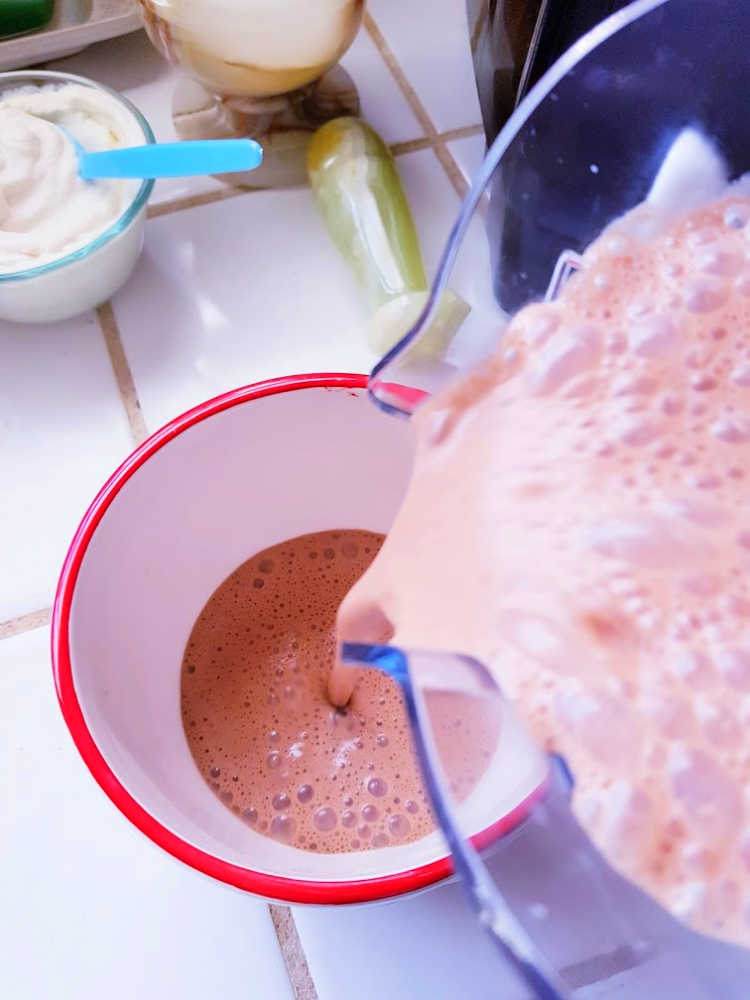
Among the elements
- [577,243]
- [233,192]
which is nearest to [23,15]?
[233,192]

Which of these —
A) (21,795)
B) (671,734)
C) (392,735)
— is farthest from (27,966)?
(671,734)

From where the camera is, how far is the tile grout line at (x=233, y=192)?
527 mm

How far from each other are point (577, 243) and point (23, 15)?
417 mm

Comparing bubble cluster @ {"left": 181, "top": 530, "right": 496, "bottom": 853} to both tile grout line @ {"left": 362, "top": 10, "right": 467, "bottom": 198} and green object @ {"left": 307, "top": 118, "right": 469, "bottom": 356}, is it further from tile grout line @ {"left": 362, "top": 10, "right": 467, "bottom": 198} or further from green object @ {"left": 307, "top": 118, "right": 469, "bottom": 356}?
tile grout line @ {"left": 362, "top": 10, "right": 467, "bottom": 198}

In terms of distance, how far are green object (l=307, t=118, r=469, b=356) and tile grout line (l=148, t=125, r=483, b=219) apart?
0.03 m

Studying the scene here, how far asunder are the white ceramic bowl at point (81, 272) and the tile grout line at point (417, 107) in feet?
0.56

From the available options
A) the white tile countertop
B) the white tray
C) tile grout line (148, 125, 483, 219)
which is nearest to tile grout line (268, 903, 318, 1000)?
the white tile countertop

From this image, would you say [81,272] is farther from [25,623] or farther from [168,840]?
[168,840]

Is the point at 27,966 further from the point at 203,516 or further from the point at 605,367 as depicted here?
the point at 605,367

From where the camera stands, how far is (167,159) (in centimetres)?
45

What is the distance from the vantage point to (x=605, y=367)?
26 cm

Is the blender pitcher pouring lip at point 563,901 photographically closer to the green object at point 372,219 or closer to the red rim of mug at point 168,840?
the red rim of mug at point 168,840

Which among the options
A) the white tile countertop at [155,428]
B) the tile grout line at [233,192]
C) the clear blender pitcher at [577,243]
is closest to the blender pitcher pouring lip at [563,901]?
the clear blender pitcher at [577,243]

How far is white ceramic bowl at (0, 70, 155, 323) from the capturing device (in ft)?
1.42
